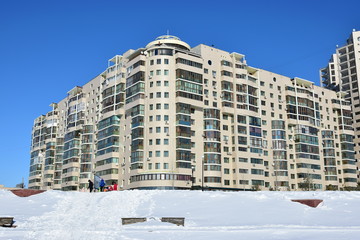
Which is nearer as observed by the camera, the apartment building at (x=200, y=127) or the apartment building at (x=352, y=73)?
the apartment building at (x=200, y=127)

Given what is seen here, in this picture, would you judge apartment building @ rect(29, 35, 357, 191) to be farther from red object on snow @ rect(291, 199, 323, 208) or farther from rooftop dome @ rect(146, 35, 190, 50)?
red object on snow @ rect(291, 199, 323, 208)

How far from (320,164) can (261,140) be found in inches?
796

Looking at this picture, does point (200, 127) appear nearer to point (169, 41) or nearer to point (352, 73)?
→ point (169, 41)

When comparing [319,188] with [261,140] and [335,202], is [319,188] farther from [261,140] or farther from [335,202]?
[335,202]

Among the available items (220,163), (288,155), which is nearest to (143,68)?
(220,163)

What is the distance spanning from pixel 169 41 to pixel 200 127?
68.2ft

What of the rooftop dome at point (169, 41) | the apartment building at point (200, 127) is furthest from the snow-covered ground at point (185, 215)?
the rooftop dome at point (169, 41)

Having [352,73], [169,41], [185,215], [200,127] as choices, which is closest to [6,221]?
[185,215]

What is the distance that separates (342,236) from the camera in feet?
62.8

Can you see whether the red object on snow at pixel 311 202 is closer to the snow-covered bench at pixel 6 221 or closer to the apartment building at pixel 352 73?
the snow-covered bench at pixel 6 221

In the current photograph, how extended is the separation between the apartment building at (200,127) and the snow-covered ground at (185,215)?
39.3 m

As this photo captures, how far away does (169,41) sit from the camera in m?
88.5

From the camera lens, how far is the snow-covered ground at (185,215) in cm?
2036

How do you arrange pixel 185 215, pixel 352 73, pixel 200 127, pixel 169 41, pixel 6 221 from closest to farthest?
1. pixel 6 221
2. pixel 185 215
3. pixel 200 127
4. pixel 169 41
5. pixel 352 73
